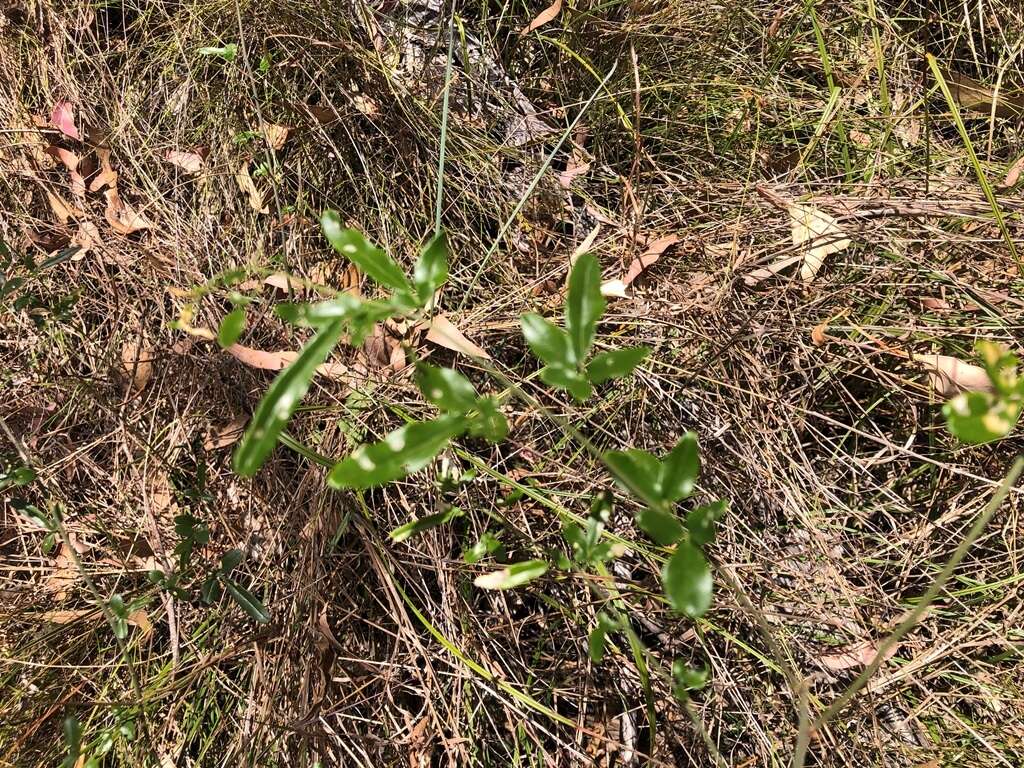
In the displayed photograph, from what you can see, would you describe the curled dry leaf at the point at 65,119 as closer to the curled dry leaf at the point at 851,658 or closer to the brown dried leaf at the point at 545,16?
the brown dried leaf at the point at 545,16

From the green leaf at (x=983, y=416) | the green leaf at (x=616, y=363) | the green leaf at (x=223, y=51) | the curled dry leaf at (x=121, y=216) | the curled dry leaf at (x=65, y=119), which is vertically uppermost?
the green leaf at (x=983, y=416)

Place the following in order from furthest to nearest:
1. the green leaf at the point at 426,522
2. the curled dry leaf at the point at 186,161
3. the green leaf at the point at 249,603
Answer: the curled dry leaf at the point at 186,161 < the green leaf at the point at 249,603 < the green leaf at the point at 426,522

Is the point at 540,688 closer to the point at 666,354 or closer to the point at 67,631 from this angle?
the point at 666,354

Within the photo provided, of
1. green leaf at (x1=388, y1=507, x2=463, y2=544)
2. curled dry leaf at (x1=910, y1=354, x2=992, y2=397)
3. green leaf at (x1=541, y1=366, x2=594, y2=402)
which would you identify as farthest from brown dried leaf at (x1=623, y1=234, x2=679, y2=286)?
green leaf at (x1=541, y1=366, x2=594, y2=402)

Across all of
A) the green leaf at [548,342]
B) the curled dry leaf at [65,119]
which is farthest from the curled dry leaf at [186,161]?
the green leaf at [548,342]

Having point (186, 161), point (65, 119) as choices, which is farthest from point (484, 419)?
point (65, 119)

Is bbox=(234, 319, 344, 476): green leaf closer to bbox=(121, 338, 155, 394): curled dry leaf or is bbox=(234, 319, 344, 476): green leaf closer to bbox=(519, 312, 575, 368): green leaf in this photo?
bbox=(519, 312, 575, 368): green leaf

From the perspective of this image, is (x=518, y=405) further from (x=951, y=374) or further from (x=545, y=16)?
(x=545, y=16)
